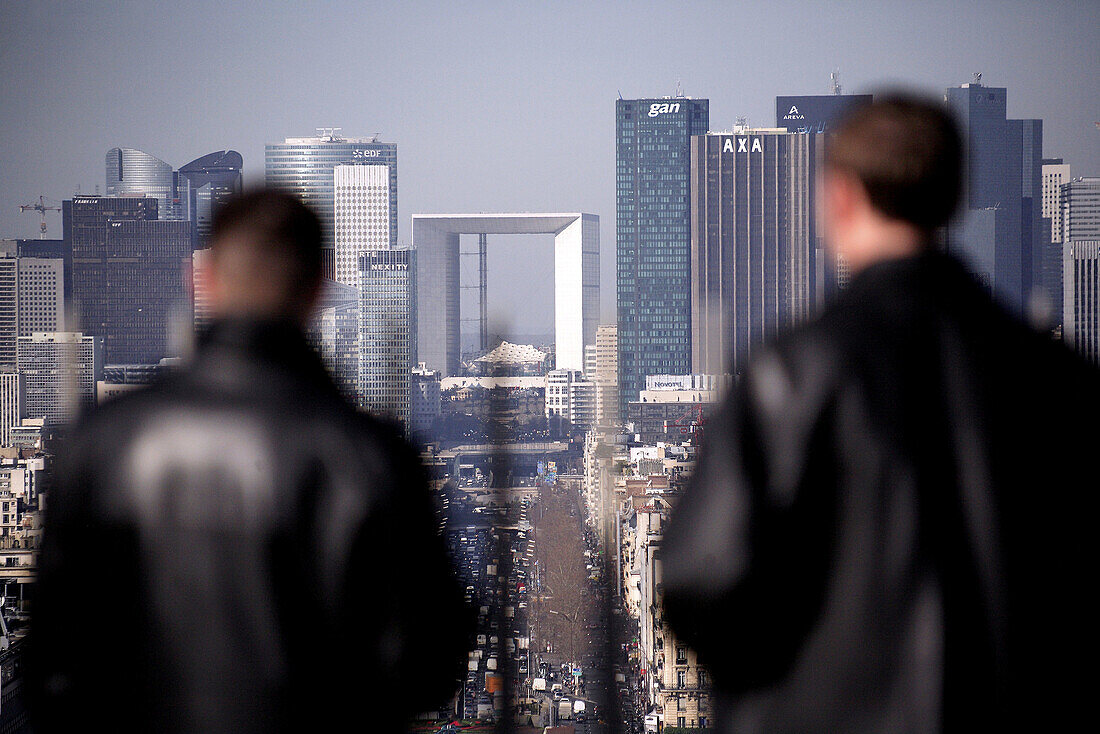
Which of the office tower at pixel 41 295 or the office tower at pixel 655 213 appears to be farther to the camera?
the office tower at pixel 655 213

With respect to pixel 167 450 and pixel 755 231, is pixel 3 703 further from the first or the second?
pixel 755 231

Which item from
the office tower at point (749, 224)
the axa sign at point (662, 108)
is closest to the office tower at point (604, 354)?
the office tower at point (749, 224)

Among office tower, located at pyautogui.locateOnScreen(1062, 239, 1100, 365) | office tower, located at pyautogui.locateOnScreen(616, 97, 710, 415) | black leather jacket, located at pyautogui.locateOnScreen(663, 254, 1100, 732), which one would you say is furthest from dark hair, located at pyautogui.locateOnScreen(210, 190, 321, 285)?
office tower, located at pyautogui.locateOnScreen(616, 97, 710, 415)

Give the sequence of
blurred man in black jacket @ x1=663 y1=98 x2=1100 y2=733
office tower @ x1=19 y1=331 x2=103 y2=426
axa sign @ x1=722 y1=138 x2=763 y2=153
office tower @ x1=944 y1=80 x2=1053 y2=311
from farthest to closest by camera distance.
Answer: axa sign @ x1=722 y1=138 x2=763 y2=153 → office tower @ x1=944 y1=80 x2=1053 y2=311 → office tower @ x1=19 y1=331 x2=103 y2=426 → blurred man in black jacket @ x1=663 y1=98 x2=1100 y2=733

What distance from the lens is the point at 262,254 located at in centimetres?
96

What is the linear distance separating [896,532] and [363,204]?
86.8 ft

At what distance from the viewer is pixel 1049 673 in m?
0.79

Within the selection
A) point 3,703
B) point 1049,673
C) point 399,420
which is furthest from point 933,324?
point 3,703

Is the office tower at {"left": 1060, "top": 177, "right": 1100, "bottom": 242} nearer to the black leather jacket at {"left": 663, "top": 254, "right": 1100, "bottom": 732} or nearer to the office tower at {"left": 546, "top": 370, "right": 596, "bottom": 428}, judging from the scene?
the office tower at {"left": 546, "top": 370, "right": 596, "bottom": 428}

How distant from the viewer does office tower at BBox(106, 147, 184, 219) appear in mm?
17031

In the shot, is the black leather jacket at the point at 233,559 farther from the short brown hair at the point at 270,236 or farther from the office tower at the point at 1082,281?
the office tower at the point at 1082,281

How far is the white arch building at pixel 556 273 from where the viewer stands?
69.8 ft

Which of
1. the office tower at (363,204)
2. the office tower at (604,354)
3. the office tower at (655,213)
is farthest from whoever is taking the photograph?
the office tower at (655,213)

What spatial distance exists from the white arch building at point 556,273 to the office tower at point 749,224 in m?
7.47
